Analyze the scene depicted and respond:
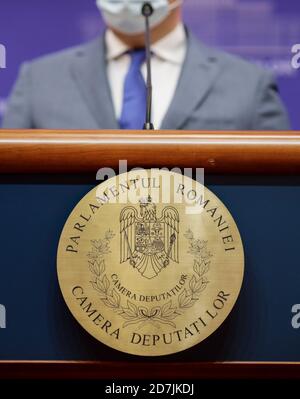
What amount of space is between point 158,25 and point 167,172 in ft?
3.18

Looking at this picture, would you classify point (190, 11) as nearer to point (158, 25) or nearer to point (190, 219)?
point (158, 25)

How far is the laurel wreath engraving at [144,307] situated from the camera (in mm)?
682

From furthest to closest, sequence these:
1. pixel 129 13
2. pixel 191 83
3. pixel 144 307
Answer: pixel 191 83 → pixel 129 13 → pixel 144 307

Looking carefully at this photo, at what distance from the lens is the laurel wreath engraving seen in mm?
682

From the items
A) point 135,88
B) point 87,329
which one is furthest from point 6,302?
point 135,88

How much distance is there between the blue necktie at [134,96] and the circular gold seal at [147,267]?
2.63ft

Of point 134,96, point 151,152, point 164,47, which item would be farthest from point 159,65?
point 151,152

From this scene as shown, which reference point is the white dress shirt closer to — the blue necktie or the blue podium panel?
the blue necktie

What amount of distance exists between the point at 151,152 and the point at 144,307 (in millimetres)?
156

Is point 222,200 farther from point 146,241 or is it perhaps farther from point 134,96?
point 134,96

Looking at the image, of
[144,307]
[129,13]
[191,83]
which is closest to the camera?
[144,307]

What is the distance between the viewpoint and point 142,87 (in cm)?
152

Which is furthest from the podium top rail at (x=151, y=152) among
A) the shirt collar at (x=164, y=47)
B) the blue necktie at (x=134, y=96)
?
the shirt collar at (x=164, y=47)
